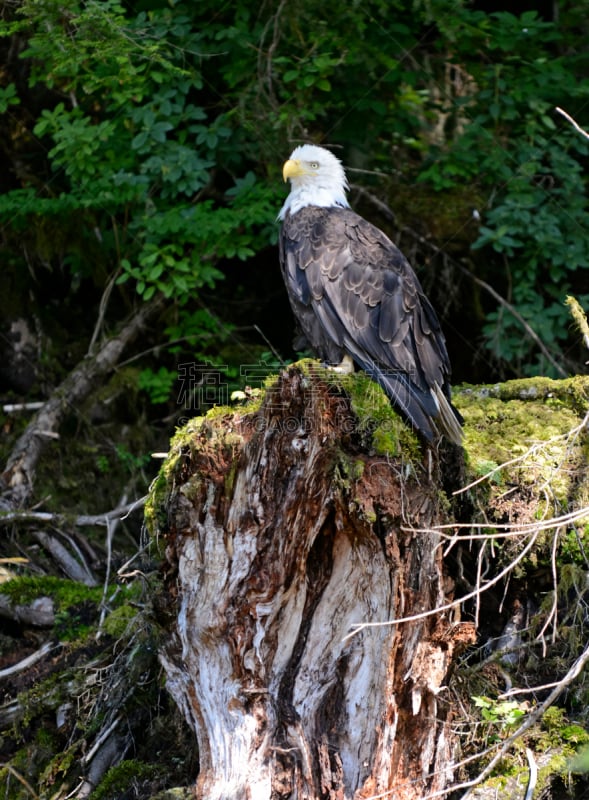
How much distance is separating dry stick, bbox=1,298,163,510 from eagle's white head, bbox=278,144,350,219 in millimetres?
1699

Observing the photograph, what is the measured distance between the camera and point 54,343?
26.0 feet

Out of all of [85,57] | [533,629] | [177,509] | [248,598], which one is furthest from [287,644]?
[85,57]

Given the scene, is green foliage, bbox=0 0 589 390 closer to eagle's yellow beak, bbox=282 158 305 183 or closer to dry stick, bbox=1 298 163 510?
dry stick, bbox=1 298 163 510

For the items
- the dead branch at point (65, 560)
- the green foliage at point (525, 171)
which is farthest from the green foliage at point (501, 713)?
the green foliage at point (525, 171)

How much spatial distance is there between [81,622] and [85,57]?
3472 mm

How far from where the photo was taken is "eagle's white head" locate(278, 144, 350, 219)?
240 inches

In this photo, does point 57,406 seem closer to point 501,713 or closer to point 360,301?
point 360,301

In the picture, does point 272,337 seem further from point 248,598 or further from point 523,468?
point 248,598

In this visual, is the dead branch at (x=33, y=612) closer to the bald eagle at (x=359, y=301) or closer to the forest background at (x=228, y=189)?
the forest background at (x=228, y=189)

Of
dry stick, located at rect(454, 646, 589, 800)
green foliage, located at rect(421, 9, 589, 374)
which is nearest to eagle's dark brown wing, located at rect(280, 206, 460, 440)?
green foliage, located at rect(421, 9, 589, 374)

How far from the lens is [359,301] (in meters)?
5.43

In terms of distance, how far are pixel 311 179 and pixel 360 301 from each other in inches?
46.7

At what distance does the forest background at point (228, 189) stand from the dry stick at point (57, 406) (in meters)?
0.04

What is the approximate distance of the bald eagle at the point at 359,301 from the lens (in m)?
5.19
